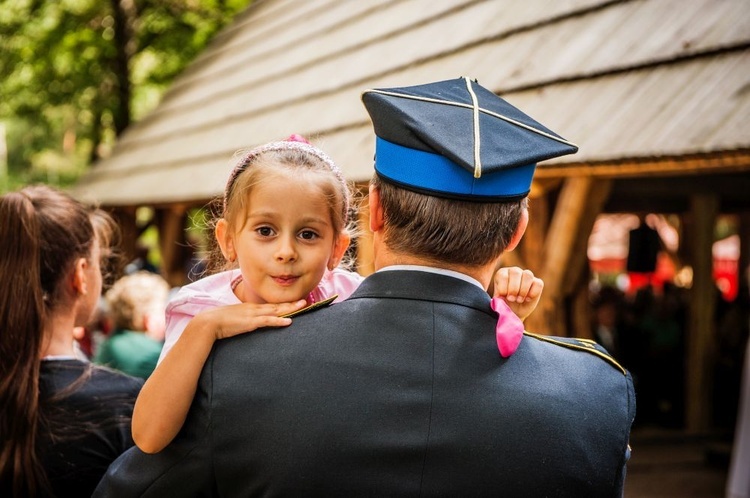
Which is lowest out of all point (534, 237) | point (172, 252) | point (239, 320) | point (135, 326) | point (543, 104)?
point (172, 252)

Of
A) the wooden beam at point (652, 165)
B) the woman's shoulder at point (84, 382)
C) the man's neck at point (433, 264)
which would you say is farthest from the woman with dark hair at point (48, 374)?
the wooden beam at point (652, 165)

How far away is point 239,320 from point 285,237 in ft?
0.98

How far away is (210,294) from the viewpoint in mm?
1907

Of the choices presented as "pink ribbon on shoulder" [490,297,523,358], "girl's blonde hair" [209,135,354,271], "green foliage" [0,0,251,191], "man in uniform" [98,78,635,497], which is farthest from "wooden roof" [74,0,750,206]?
"green foliage" [0,0,251,191]

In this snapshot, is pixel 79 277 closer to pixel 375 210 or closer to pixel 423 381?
pixel 375 210

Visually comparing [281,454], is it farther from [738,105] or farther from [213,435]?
[738,105]

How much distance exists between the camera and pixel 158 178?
8688 mm

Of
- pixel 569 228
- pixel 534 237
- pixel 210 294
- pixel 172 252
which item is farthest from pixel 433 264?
pixel 172 252

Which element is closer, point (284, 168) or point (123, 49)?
point (284, 168)

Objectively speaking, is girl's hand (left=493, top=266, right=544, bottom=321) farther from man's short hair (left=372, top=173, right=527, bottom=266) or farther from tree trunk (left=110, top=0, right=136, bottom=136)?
tree trunk (left=110, top=0, right=136, bottom=136)

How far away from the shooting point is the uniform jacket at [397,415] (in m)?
1.36

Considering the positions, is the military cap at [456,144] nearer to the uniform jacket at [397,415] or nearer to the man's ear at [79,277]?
the uniform jacket at [397,415]

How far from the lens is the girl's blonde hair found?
1.76 meters

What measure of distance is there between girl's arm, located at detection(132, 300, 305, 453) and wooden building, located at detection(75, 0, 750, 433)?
69cm
